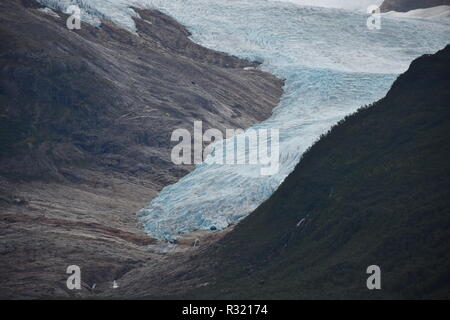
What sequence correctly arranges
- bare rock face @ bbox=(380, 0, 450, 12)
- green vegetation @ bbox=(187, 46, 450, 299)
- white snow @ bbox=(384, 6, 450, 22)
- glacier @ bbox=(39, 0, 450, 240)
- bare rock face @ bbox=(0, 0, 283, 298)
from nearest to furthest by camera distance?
green vegetation @ bbox=(187, 46, 450, 299) < bare rock face @ bbox=(0, 0, 283, 298) < glacier @ bbox=(39, 0, 450, 240) < white snow @ bbox=(384, 6, 450, 22) < bare rock face @ bbox=(380, 0, 450, 12)

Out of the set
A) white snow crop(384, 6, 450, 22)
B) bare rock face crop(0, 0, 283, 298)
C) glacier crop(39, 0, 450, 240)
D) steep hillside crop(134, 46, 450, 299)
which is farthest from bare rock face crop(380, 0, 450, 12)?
steep hillside crop(134, 46, 450, 299)

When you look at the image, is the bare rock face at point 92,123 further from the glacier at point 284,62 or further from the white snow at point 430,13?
the white snow at point 430,13

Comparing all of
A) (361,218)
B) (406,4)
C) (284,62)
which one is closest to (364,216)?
(361,218)

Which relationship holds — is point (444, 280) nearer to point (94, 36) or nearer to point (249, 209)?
point (249, 209)

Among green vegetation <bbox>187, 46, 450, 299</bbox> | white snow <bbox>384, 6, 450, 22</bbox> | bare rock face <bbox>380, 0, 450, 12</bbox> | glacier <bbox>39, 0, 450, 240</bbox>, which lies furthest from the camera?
bare rock face <bbox>380, 0, 450, 12</bbox>

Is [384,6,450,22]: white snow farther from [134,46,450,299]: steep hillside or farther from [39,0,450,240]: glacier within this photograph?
[134,46,450,299]: steep hillside
